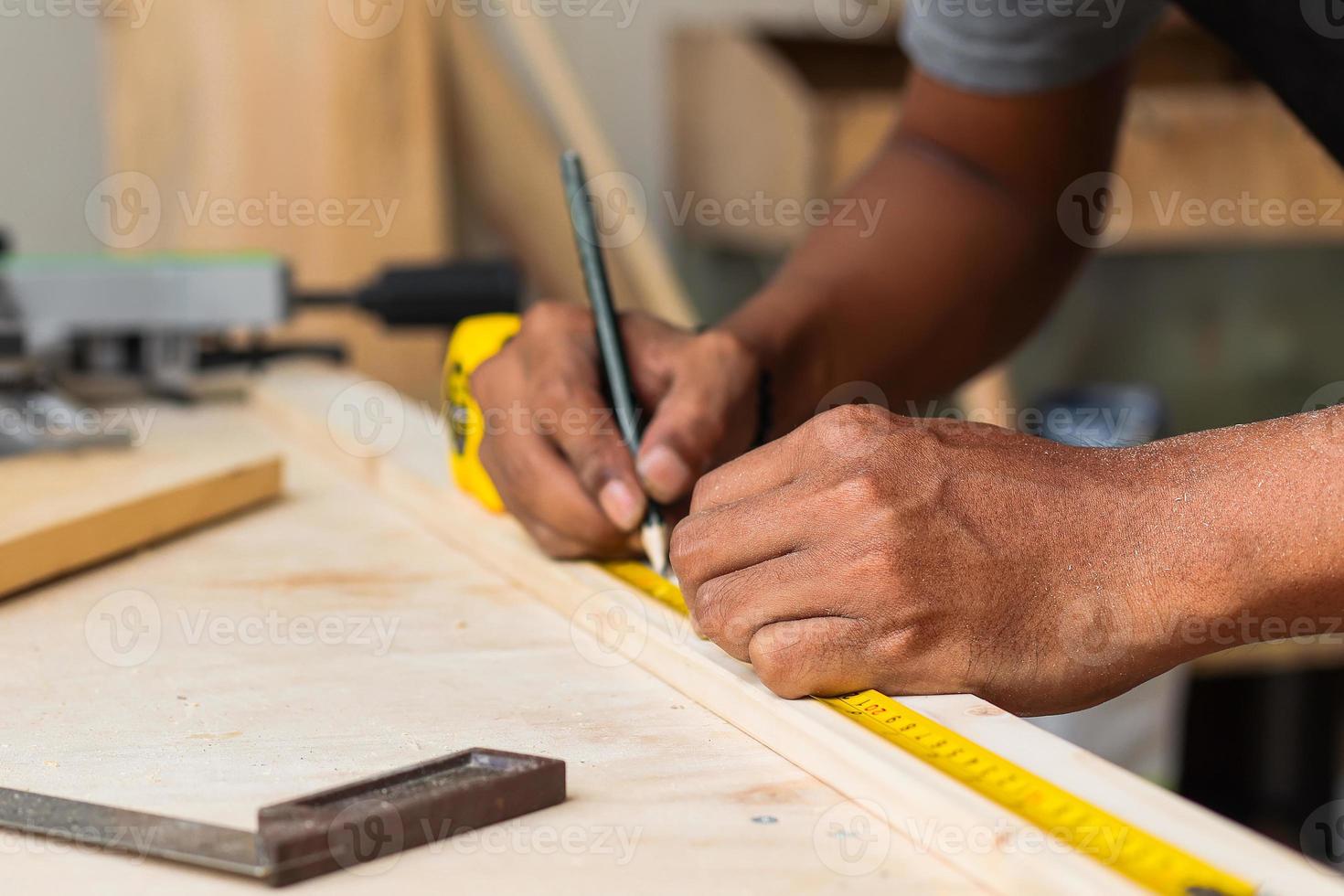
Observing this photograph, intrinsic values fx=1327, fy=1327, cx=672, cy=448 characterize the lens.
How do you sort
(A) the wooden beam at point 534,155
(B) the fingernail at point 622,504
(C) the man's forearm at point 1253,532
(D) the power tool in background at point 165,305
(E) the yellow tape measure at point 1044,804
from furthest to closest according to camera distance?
(A) the wooden beam at point 534,155
(D) the power tool in background at point 165,305
(B) the fingernail at point 622,504
(C) the man's forearm at point 1253,532
(E) the yellow tape measure at point 1044,804

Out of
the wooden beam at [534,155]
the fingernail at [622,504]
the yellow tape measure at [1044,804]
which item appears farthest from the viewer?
the wooden beam at [534,155]

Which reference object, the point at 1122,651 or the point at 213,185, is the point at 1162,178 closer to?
the point at 213,185

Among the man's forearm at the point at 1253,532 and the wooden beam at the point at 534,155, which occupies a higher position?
the wooden beam at the point at 534,155

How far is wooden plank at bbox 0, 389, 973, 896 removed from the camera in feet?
1.39

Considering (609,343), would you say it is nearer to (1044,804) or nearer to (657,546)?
(657,546)

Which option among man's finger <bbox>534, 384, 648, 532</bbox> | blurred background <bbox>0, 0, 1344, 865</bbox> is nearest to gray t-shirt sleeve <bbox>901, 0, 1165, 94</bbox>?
blurred background <bbox>0, 0, 1344, 865</bbox>

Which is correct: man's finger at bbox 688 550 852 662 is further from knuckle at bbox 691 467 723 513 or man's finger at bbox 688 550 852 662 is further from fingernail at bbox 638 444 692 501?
fingernail at bbox 638 444 692 501

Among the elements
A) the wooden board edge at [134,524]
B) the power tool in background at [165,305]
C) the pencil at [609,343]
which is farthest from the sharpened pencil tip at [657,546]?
the power tool in background at [165,305]

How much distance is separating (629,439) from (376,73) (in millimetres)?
1035

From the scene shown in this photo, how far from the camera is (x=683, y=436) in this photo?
2.55 ft

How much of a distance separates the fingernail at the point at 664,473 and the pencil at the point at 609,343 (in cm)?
1

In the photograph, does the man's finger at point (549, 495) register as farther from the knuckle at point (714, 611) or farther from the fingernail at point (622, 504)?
the knuckle at point (714, 611)

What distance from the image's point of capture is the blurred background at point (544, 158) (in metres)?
1.65

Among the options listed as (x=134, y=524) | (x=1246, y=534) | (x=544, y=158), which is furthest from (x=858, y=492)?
(x=544, y=158)
